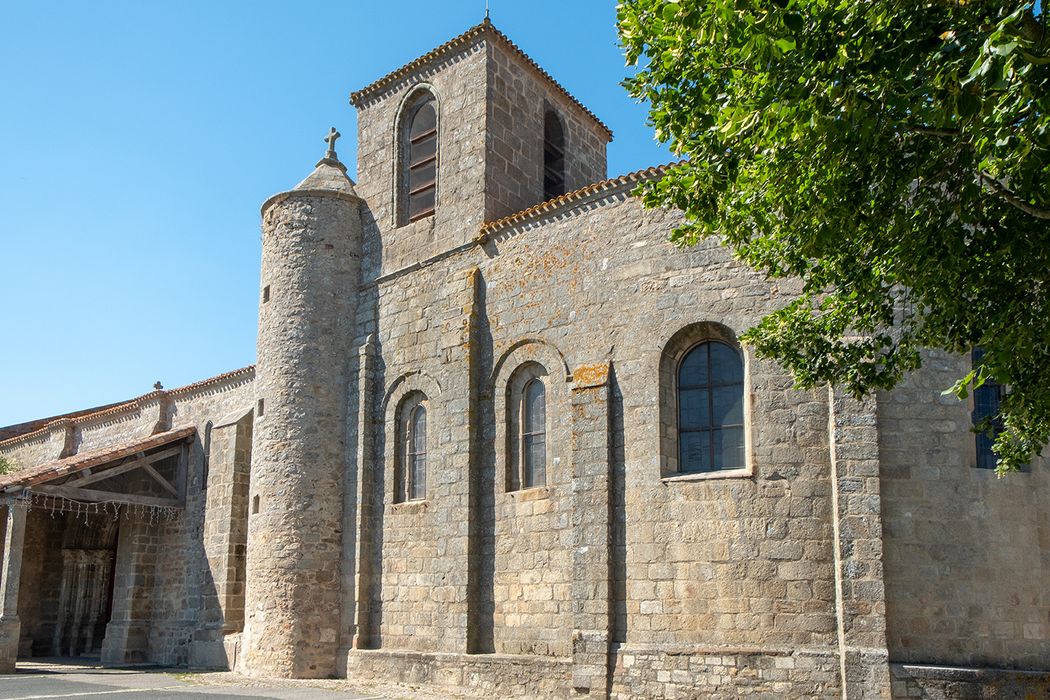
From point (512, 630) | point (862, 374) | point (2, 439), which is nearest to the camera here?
point (862, 374)

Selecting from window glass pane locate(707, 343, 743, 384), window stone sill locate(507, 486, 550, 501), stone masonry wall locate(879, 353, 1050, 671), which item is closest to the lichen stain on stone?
window glass pane locate(707, 343, 743, 384)

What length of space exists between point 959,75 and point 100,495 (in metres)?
18.0

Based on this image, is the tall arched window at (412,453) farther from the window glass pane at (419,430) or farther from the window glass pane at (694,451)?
the window glass pane at (694,451)

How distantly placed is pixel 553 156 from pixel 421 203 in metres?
2.96

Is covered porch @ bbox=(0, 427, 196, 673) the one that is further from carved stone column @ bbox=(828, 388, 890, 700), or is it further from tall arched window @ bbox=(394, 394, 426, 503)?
carved stone column @ bbox=(828, 388, 890, 700)

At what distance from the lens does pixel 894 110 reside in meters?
6.62

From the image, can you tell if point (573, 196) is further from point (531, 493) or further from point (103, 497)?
point (103, 497)

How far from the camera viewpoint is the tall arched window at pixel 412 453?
51.7 ft

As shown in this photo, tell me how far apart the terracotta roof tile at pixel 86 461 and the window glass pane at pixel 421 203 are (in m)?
8.05

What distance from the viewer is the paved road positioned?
13.5 m

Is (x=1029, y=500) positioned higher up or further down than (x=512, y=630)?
higher up

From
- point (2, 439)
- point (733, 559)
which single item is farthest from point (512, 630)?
point (2, 439)

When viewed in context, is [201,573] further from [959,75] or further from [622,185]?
[959,75]

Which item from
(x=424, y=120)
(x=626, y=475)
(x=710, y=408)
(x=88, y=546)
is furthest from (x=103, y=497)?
(x=710, y=408)
